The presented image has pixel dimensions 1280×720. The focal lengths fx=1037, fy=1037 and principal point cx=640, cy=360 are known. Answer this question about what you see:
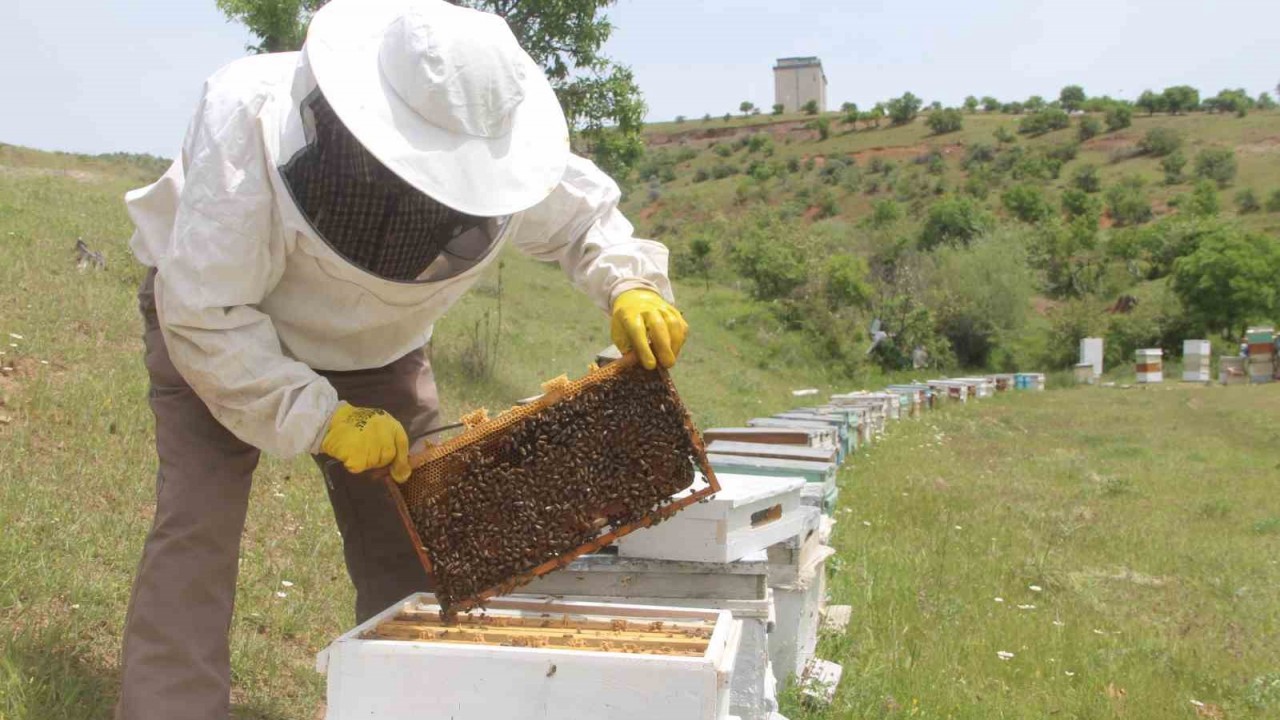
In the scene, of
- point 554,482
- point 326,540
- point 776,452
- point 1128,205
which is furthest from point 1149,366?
point 1128,205

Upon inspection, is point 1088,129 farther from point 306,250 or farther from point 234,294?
point 234,294

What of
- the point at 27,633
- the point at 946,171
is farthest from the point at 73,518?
the point at 946,171

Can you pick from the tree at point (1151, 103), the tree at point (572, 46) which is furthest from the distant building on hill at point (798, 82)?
the tree at point (572, 46)

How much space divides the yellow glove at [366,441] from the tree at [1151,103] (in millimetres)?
89871

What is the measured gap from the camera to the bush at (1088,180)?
59375 millimetres

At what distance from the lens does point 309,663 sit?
374cm

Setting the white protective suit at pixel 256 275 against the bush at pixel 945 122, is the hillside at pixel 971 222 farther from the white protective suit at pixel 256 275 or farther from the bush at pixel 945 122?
the white protective suit at pixel 256 275

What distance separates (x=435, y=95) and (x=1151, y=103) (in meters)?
91.4

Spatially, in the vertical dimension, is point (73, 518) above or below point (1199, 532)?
above

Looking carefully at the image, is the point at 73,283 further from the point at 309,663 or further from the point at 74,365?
the point at 309,663

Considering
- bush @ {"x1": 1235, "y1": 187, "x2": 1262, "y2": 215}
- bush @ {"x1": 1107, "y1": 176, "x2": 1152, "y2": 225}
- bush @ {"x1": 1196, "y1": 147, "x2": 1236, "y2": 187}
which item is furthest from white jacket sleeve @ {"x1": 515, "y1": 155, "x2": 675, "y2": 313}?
bush @ {"x1": 1196, "y1": 147, "x2": 1236, "y2": 187}

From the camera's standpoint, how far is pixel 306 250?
102 inches

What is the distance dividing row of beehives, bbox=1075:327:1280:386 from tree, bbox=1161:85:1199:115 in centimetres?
6031

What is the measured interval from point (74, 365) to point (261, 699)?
3.25 metres
